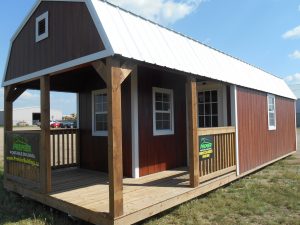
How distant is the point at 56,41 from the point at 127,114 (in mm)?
2354

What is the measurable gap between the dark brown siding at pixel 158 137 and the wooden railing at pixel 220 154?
149 centimetres

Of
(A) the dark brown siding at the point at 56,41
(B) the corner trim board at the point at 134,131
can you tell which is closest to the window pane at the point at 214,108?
(B) the corner trim board at the point at 134,131

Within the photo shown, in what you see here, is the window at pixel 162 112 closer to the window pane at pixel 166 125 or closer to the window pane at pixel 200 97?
the window pane at pixel 166 125

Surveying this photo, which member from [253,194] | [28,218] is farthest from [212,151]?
[28,218]

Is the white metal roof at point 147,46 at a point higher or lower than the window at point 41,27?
lower

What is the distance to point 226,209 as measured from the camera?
582cm

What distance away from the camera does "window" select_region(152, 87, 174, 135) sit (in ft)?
26.2

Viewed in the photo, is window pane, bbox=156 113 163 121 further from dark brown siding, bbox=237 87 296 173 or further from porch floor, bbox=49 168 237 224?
dark brown siding, bbox=237 87 296 173

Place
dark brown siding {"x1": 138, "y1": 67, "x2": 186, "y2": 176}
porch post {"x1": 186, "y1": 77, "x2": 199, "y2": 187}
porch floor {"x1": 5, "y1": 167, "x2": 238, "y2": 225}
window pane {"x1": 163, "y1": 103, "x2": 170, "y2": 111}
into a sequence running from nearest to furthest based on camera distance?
porch floor {"x1": 5, "y1": 167, "x2": 238, "y2": 225}, porch post {"x1": 186, "y1": 77, "x2": 199, "y2": 187}, dark brown siding {"x1": 138, "y1": 67, "x2": 186, "y2": 176}, window pane {"x1": 163, "y1": 103, "x2": 170, "y2": 111}

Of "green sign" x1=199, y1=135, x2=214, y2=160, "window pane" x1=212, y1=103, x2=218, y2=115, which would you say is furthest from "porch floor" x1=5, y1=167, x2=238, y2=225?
"window pane" x1=212, y1=103, x2=218, y2=115

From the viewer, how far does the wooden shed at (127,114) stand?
4.87m

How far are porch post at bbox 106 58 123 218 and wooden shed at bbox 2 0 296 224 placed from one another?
1 cm

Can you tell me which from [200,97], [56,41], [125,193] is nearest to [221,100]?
[200,97]

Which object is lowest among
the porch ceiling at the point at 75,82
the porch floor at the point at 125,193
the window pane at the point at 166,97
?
the porch floor at the point at 125,193
